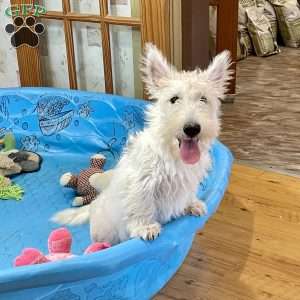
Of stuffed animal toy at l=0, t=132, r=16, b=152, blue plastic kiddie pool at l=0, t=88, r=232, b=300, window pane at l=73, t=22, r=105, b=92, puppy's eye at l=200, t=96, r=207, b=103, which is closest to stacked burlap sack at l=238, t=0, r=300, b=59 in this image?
window pane at l=73, t=22, r=105, b=92

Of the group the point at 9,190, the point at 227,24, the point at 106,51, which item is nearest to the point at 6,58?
the point at 106,51

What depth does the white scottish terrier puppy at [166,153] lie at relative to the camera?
1236 mm

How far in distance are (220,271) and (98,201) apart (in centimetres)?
51

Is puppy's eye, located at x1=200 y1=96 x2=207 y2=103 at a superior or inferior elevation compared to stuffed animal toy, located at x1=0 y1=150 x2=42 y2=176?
superior

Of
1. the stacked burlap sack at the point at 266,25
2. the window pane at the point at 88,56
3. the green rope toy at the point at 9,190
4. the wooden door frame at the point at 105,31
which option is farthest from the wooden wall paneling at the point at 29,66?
the stacked burlap sack at the point at 266,25

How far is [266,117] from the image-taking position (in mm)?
3211

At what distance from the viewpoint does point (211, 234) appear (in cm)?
195

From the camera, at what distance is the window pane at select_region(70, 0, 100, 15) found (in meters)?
2.46

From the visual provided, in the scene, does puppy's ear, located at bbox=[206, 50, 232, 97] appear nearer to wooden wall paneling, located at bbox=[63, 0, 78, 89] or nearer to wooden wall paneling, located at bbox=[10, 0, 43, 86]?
wooden wall paneling, located at bbox=[63, 0, 78, 89]

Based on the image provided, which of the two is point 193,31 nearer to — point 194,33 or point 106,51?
point 194,33

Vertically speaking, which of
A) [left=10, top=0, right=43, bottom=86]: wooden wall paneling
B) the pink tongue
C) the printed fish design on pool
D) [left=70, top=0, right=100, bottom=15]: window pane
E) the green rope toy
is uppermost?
[left=70, top=0, right=100, bottom=15]: window pane

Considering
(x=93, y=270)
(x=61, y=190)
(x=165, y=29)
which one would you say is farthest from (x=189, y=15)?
(x=93, y=270)

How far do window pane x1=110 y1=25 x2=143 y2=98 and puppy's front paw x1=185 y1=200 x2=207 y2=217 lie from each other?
1141 millimetres

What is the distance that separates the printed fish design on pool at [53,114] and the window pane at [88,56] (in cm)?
26
